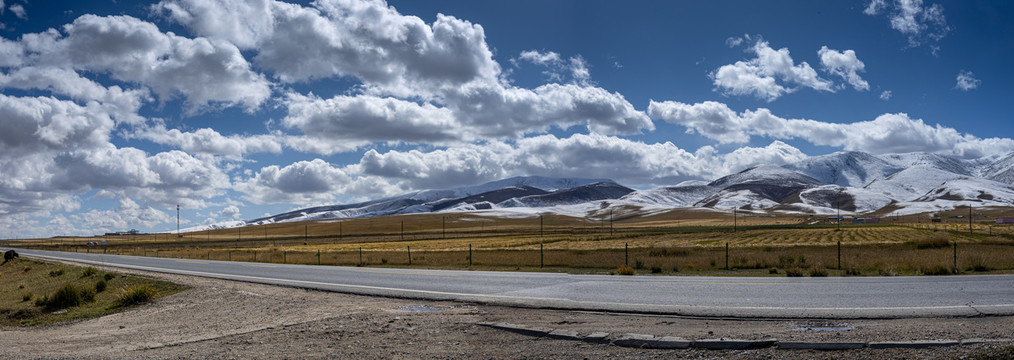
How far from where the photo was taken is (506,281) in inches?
829

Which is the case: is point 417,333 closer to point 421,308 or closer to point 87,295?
point 421,308

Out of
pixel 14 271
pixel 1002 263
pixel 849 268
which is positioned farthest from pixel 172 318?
pixel 14 271

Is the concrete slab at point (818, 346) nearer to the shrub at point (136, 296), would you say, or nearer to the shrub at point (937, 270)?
the shrub at point (937, 270)

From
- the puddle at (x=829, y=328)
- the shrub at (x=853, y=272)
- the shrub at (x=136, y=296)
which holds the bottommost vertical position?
the shrub at (x=136, y=296)

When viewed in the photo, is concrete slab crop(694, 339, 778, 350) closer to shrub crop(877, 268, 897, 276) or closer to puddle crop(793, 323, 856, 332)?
puddle crop(793, 323, 856, 332)

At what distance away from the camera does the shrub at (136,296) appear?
65.0 feet

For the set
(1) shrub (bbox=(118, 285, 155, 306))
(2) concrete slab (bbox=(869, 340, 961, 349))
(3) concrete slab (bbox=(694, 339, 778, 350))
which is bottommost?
(1) shrub (bbox=(118, 285, 155, 306))

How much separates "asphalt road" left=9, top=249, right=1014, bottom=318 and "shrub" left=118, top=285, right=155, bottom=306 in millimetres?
4390

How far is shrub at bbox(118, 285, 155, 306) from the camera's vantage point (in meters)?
19.8

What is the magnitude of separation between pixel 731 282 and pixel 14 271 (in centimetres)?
5043

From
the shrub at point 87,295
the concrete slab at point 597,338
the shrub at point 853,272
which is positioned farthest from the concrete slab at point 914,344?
the shrub at point 87,295

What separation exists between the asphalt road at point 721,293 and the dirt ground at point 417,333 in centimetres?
90

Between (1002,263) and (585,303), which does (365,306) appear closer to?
(585,303)

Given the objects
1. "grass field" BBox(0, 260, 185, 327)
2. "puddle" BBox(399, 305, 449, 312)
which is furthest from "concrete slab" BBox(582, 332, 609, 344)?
"grass field" BBox(0, 260, 185, 327)
